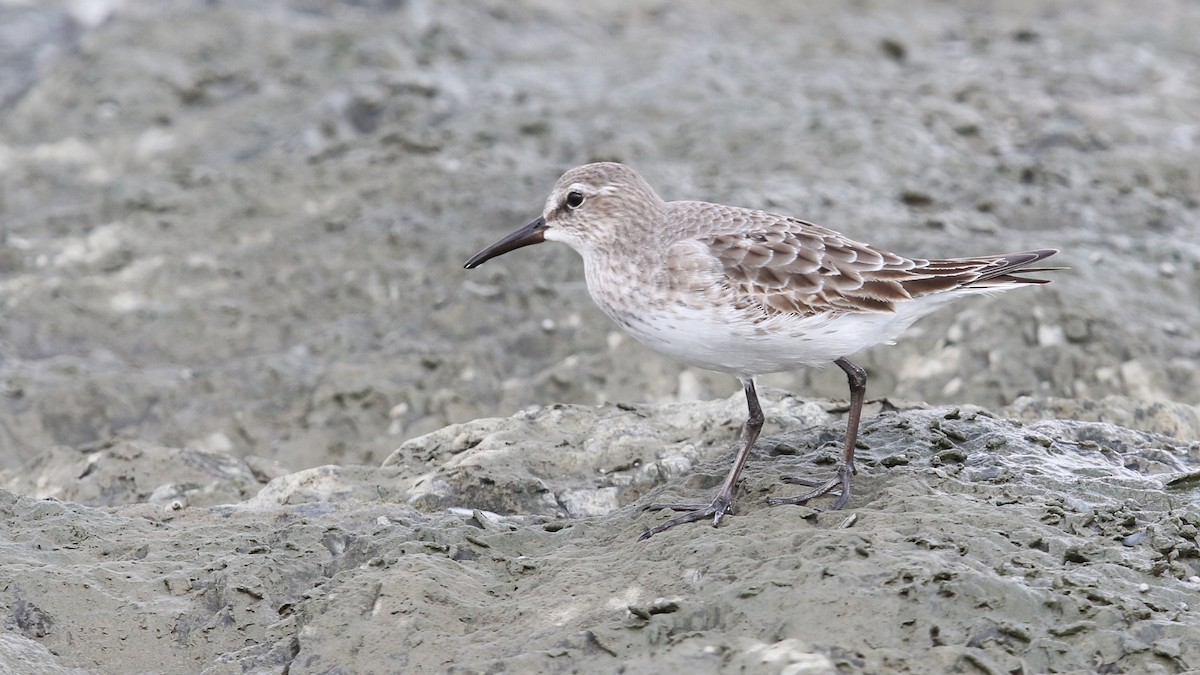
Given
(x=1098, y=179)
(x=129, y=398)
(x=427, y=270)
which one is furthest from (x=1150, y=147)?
(x=129, y=398)

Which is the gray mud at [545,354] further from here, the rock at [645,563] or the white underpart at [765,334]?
the white underpart at [765,334]

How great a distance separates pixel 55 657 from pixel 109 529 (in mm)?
838

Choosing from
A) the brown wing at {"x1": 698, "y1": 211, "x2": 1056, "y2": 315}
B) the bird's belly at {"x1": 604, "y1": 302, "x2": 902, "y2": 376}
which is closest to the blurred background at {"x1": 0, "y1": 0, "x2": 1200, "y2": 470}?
the brown wing at {"x1": 698, "y1": 211, "x2": 1056, "y2": 315}

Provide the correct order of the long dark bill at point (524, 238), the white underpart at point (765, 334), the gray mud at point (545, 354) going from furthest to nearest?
the long dark bill at point (524, 238) → the white underpart at point (765, 334) → the gray mud at point (545, 354)

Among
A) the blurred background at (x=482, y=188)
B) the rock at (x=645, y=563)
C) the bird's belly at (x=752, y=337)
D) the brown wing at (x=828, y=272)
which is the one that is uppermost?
the brown wing at (x=828, y=272)

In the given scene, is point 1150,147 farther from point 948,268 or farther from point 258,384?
point 258,384

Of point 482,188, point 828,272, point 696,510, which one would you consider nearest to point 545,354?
point 482,188

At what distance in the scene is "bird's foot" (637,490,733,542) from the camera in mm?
5184

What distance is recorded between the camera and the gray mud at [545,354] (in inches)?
181

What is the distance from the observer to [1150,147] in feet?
38.0

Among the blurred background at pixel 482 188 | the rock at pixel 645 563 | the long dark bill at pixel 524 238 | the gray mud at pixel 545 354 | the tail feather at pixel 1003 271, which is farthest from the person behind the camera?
the blurred background at pixel 482 188

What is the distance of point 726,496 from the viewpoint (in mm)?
5406

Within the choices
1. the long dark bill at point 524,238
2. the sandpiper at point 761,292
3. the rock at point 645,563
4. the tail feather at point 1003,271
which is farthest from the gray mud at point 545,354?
the long dark bill at point 524,238

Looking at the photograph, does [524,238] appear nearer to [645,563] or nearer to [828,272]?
[828,272]
